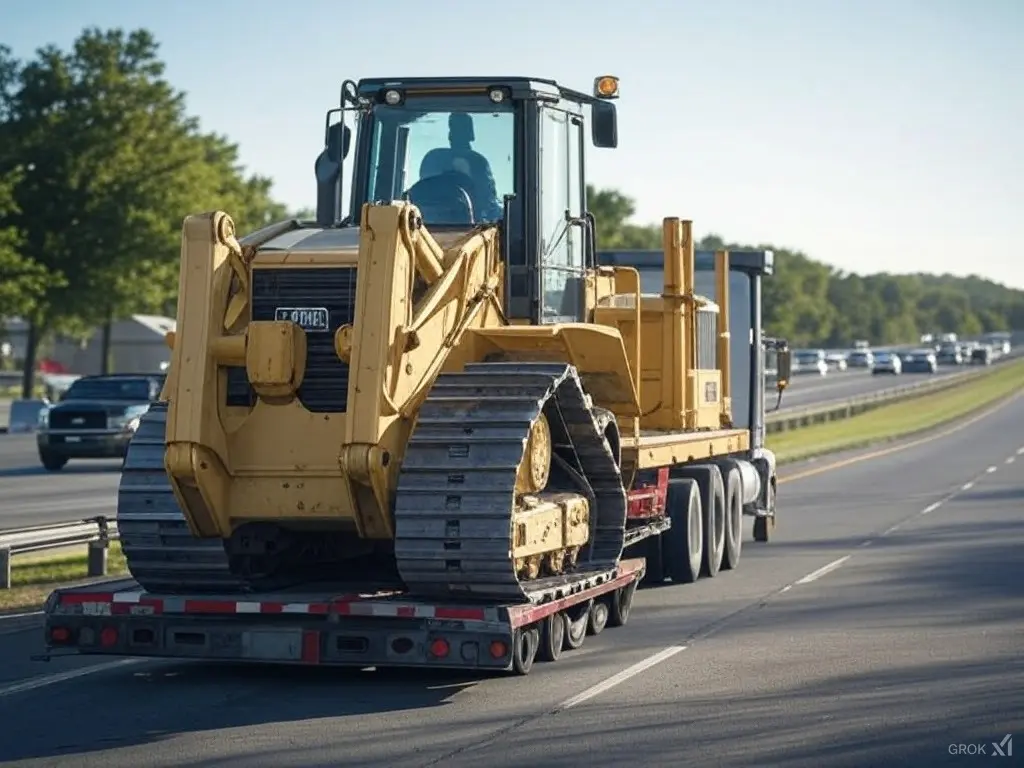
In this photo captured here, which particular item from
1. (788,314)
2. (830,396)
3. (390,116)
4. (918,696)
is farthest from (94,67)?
(788,314)

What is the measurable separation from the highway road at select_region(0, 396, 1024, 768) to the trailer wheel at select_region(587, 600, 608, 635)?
212 mm

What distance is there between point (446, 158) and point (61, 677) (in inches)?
179

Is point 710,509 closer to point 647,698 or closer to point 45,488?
point 647,698

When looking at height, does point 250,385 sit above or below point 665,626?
above

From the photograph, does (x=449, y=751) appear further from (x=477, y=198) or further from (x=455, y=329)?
(x=477, y=198)

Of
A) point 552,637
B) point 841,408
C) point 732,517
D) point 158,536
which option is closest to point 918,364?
point 841,408

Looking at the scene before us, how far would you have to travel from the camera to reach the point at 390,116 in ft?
45.7

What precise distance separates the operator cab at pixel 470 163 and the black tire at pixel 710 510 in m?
5.35

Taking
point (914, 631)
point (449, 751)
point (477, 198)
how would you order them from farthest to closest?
1. point (914, 631)
2. point (477, 198)
3. point (449, 751)

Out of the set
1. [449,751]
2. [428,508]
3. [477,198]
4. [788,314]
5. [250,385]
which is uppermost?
[788,314]

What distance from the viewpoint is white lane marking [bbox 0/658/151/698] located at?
38.8 ft

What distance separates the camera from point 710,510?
1903 cm

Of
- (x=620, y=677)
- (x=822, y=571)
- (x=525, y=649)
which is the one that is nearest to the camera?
(x=525, y=649)

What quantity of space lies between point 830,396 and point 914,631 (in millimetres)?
66752
